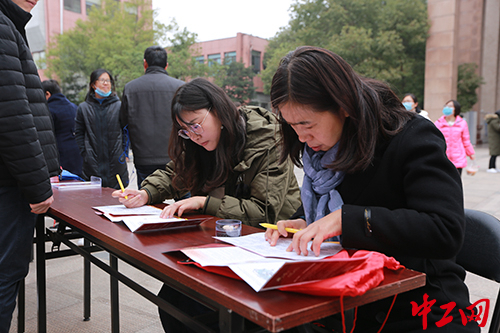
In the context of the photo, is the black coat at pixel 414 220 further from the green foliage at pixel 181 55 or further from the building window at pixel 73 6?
the building window at pixel 73 6

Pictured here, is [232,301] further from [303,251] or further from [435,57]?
[435,57]

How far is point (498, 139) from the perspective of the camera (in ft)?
36.9

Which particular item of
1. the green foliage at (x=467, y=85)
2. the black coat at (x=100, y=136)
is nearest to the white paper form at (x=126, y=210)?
the black coat at (x=100, y=136)

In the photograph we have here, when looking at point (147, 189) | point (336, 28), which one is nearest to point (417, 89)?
point (336, 28)

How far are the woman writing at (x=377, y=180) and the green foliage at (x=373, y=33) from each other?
1884cm

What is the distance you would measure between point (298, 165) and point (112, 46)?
2063 cm

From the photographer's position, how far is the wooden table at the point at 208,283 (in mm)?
921

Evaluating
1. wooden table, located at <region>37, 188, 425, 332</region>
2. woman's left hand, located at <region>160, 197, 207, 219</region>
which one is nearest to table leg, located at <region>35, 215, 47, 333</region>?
wooden table, located at <region>37, 188, 425, 332</region>

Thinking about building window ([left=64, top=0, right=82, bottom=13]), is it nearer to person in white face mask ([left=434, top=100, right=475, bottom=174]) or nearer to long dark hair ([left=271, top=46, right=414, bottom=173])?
person in white face mask ([left=434, top=100, right=475, bottom=174])

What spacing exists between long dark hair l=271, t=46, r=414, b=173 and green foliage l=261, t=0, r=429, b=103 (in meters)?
18.8

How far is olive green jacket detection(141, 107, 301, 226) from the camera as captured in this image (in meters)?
2.03

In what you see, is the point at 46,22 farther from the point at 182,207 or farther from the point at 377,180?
the point at 377,180

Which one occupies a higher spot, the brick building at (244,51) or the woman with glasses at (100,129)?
the brick building at (244,51)

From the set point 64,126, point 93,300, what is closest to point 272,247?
point 93,300
